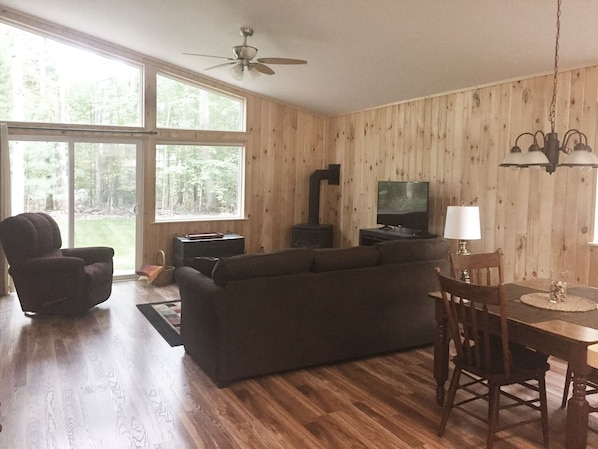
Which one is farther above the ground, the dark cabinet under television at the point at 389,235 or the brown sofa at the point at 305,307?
the dark cabinet under television at the point at 389,235

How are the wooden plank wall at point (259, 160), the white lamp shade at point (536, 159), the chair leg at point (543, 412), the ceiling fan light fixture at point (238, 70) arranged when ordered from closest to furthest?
the white lamp shade at point (536, 159) → the chair leg at point (543, 412) → the ceiling fan light fixture at point (238, 70) → the wooden plank wall at point (259, 160)

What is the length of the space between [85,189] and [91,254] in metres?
1.46

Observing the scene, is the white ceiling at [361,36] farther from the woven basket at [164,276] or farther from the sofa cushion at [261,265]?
the woven basket at [164,276]

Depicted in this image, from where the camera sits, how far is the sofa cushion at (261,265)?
11.6 ft

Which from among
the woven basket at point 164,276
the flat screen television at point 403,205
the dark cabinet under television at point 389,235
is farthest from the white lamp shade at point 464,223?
the woven basket at point 164,276

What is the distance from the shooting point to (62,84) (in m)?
6.74

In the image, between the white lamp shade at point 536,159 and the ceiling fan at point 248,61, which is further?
the ceiling fan at point 248,61

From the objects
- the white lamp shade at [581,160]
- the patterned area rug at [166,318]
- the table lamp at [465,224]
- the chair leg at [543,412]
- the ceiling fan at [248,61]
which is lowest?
the patterned area rug at [166,318]

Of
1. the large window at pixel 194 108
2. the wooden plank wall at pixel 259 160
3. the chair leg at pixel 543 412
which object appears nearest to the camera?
the chair leg at pixel 543 412

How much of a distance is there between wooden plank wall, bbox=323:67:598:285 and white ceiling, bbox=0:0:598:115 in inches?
8.5

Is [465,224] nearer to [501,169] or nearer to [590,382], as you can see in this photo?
[501,169]

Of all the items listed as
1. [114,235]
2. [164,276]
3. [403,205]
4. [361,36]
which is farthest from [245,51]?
[114,235]

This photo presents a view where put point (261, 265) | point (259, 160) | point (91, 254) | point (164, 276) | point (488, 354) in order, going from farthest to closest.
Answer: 1. point (259, 160)
2. point (164, 276)
3. point (91, 254)
4. point (261, 265)
5. point (488, 354)

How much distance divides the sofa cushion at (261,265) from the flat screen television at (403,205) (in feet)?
8.43
